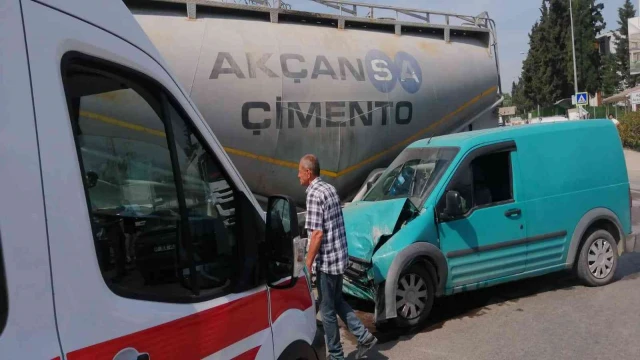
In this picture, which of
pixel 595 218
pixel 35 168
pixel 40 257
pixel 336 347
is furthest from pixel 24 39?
pixel 595 218

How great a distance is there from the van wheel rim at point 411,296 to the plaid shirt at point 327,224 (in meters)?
1.11

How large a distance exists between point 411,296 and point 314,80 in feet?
9.92

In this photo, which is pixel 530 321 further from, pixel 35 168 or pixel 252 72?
pixel 35 168

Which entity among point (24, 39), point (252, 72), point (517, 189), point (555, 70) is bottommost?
point (517, 189)

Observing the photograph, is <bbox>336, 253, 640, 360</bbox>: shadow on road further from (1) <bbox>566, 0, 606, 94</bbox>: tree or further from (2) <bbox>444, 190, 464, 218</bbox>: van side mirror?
(1) <bbox>566, 0, 606, 94</bbox>: tree

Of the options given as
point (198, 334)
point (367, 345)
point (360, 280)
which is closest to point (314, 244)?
point (367, 345)

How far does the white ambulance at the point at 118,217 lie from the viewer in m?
1.41

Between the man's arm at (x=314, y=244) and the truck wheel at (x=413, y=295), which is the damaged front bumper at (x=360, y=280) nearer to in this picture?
the truck wheel at (x=413, y=295)

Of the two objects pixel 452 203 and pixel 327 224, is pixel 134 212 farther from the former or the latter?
pixel 452 203

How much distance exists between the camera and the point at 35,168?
1.43 m

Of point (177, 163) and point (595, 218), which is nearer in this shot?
point (177, 163)

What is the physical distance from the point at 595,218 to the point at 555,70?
2023 inches

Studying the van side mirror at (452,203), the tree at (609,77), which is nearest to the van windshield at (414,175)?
the van side mirror at (452,203)

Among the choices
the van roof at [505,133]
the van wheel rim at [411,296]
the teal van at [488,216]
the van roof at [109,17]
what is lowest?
the van wheel rim at [411,296]
